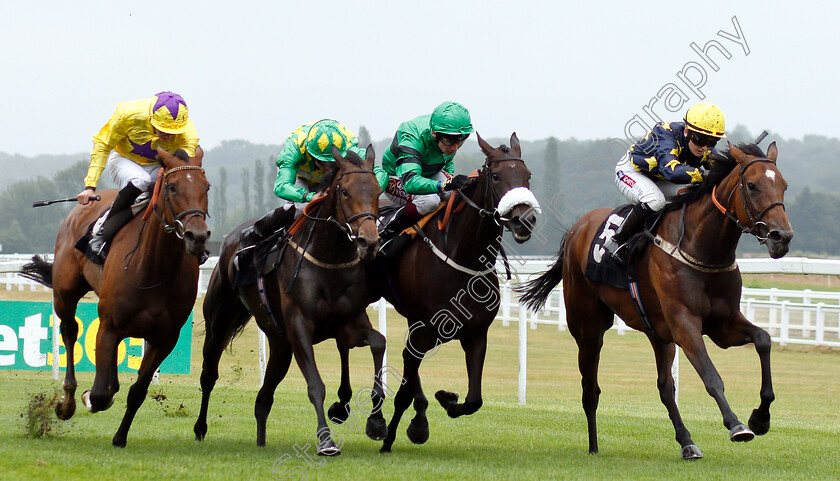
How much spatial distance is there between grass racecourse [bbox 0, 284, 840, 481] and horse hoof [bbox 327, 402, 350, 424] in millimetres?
211

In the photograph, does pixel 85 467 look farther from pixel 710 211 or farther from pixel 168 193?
pixel 710 211

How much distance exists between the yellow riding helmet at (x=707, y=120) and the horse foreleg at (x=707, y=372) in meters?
1.30

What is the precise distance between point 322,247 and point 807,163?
114m

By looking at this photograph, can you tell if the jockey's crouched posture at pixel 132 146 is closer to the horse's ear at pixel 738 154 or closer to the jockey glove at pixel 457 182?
the jockey glove at pixel 457 182

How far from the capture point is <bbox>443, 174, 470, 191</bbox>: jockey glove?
621cm

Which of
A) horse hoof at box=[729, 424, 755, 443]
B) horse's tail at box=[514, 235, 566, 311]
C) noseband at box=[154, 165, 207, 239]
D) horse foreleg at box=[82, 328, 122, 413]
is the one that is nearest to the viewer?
horse hoof at box=[729, 424, 755, 443]

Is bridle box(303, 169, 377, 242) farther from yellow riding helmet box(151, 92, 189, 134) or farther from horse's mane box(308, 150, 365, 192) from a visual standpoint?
yellow riding helmet box(151, 92, 189, 134)

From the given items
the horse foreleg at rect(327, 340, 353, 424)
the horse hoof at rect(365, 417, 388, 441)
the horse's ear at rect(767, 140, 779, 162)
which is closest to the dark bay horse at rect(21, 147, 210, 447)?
the horse foreleg at rect(327, 340, 353, 424)

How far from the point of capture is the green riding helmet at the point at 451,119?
636cm

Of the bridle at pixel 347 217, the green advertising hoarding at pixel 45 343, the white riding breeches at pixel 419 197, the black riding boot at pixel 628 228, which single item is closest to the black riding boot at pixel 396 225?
the white riding breeches at pixel 419 197

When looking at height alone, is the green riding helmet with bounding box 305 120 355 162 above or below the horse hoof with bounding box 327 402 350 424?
above

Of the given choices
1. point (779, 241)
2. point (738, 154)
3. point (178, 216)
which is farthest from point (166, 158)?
point (779, 241)

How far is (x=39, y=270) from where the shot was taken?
8.23 metres

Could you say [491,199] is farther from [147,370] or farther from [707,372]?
[147,370]
